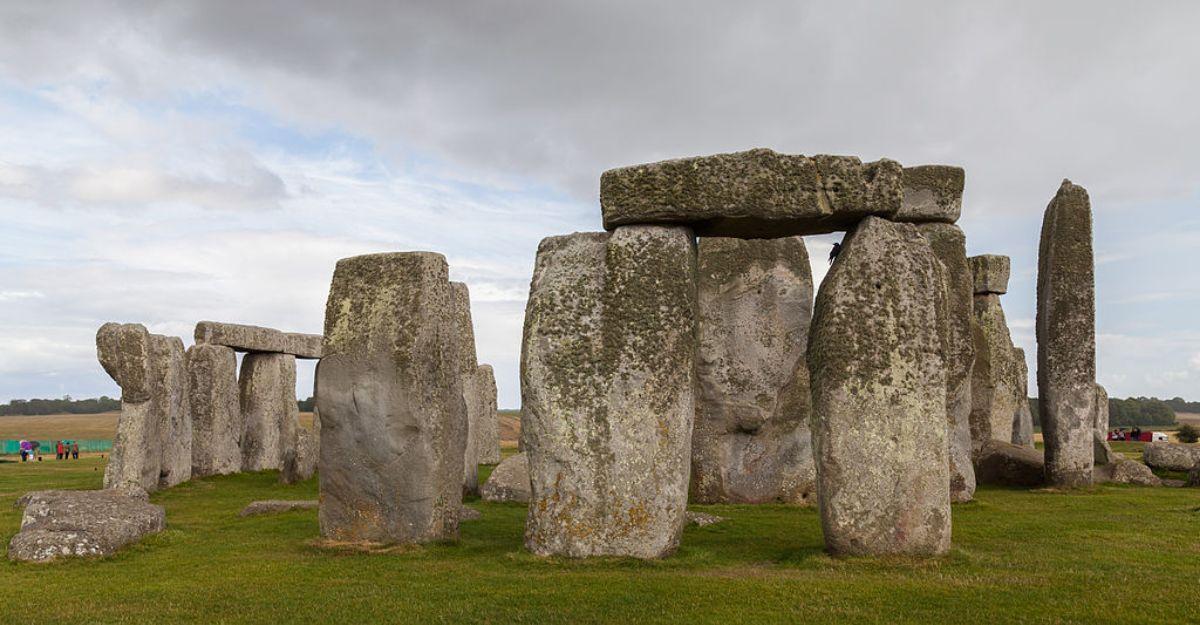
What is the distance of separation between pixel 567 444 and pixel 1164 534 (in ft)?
22.8

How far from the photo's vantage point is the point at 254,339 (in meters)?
24.2

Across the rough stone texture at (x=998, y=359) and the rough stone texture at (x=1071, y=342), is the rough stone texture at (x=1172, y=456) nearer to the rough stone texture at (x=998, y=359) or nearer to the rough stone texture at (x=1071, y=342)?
the rough stone texture at (x=998, y=359)

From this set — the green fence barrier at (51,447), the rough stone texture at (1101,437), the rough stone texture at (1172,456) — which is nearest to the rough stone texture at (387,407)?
the rough stone texture at (1101,437)

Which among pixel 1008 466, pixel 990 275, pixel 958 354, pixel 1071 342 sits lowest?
pixel 1008 466

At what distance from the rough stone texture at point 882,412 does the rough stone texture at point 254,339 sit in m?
18.0

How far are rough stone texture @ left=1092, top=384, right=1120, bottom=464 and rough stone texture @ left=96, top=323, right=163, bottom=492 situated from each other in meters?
16.5

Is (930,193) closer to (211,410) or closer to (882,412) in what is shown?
(882,412)

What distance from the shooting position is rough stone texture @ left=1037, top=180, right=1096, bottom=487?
16.7m

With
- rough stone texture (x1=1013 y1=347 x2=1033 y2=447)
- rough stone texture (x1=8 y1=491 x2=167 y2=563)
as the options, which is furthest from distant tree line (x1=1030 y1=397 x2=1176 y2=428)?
rough stone texture (x1=8 y1=491 x2=167 y2=563)

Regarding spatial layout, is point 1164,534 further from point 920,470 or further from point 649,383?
point 649,383

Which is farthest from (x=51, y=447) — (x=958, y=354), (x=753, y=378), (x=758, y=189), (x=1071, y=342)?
(x=758, y=189)

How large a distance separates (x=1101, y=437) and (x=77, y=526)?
1893cm

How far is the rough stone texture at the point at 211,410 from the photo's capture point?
22109mm

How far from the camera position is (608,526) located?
30.5ft
